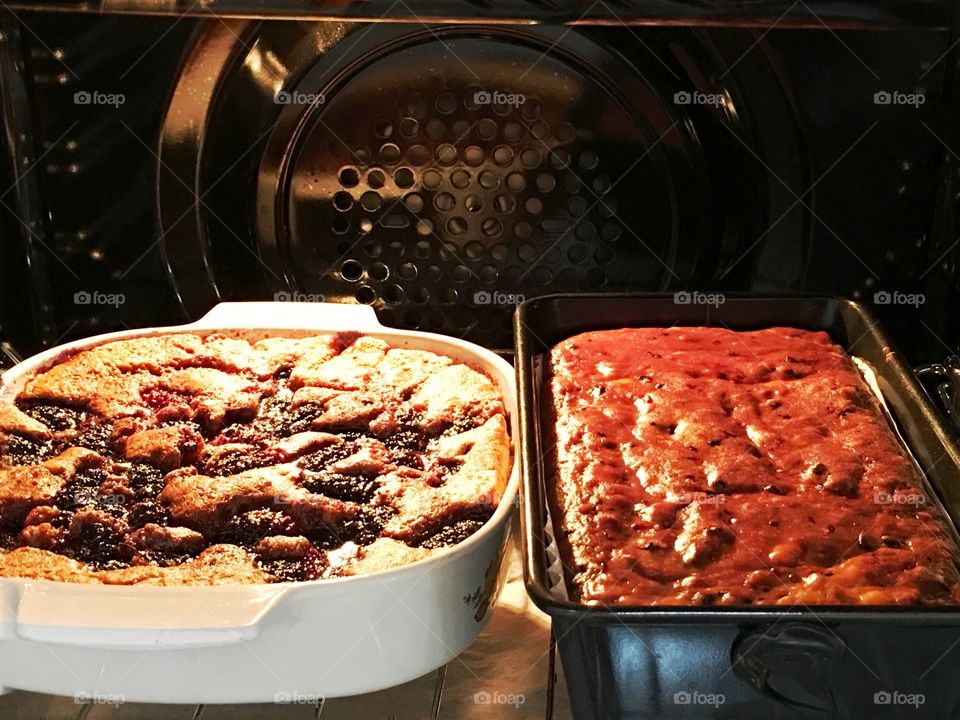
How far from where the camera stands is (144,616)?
1042 millimetres

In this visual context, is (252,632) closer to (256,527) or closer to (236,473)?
(256,527)

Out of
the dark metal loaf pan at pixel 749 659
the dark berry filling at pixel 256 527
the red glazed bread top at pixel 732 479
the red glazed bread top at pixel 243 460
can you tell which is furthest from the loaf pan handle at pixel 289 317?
the dark metal loaf pan at pixel 749 659

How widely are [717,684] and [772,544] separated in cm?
18

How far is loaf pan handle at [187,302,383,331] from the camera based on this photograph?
1.58m

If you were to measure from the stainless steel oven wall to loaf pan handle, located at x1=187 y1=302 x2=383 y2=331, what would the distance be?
0.21 feet

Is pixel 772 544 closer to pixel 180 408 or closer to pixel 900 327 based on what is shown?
pixel 900 327

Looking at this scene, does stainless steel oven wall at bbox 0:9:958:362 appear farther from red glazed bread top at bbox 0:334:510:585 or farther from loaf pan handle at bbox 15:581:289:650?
loaf pan handle at bbox 15:581:289:650

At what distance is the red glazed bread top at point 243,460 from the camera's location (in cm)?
120

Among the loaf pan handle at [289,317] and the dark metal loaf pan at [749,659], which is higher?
the loaf pan handle at [289,317]

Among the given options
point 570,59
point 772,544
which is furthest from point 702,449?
point 570,59

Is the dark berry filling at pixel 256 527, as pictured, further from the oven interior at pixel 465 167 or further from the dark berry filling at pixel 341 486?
the oven interior at pixel 465 167

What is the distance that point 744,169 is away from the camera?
1536 millimetres

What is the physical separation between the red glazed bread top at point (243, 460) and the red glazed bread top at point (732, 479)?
0.39ft

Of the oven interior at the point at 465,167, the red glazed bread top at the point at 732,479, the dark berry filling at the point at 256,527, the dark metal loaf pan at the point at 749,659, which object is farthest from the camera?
the oven interior at the point at 465,167
